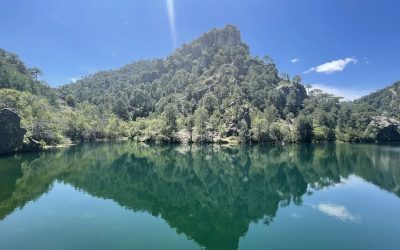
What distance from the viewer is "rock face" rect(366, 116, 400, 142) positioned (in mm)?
164500

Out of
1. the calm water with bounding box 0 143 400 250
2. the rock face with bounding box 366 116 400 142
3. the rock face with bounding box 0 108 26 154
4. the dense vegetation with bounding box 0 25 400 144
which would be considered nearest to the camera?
the calm water with bounding box 0 143 400 250

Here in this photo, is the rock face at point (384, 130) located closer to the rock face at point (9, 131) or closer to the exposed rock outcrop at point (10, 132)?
the exposed rock outcrop at point (10, 132)

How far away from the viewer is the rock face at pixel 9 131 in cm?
7694

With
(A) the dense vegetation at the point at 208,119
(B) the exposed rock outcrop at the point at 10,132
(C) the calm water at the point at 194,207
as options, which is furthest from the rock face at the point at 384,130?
Result: (B) the exposed rock outcrop at the point at 10,132

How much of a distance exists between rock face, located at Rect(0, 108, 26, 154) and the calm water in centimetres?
922

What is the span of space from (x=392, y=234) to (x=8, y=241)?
3305 cm

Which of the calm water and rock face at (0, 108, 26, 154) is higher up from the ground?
rock face at (0, 108, 26, 154)

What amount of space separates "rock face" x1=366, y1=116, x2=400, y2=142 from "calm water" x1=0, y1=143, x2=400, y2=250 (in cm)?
10500

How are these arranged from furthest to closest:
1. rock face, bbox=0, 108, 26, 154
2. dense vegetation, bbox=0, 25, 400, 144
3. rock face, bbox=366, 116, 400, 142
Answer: rock face, bbox=366, 116, 400, 142 < dense vegetation, bbox=0, 25, 400, 144 < rock face, bbox=0, 108, 26, 154

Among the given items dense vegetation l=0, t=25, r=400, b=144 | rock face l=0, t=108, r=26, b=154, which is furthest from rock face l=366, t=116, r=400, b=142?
rock face l=0, t=108, r=26, b=154

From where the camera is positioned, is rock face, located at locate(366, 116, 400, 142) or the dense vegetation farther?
rock face, located at locate(366, 116, 400, 142)

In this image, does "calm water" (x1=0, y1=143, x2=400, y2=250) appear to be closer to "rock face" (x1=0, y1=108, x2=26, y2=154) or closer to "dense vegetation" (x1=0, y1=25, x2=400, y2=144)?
"rock face" (x1=0, y1=108, x2=26, y2=154)

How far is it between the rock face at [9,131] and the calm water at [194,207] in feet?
30.2

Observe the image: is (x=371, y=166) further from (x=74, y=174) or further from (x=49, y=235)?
(x=49, y=235)
